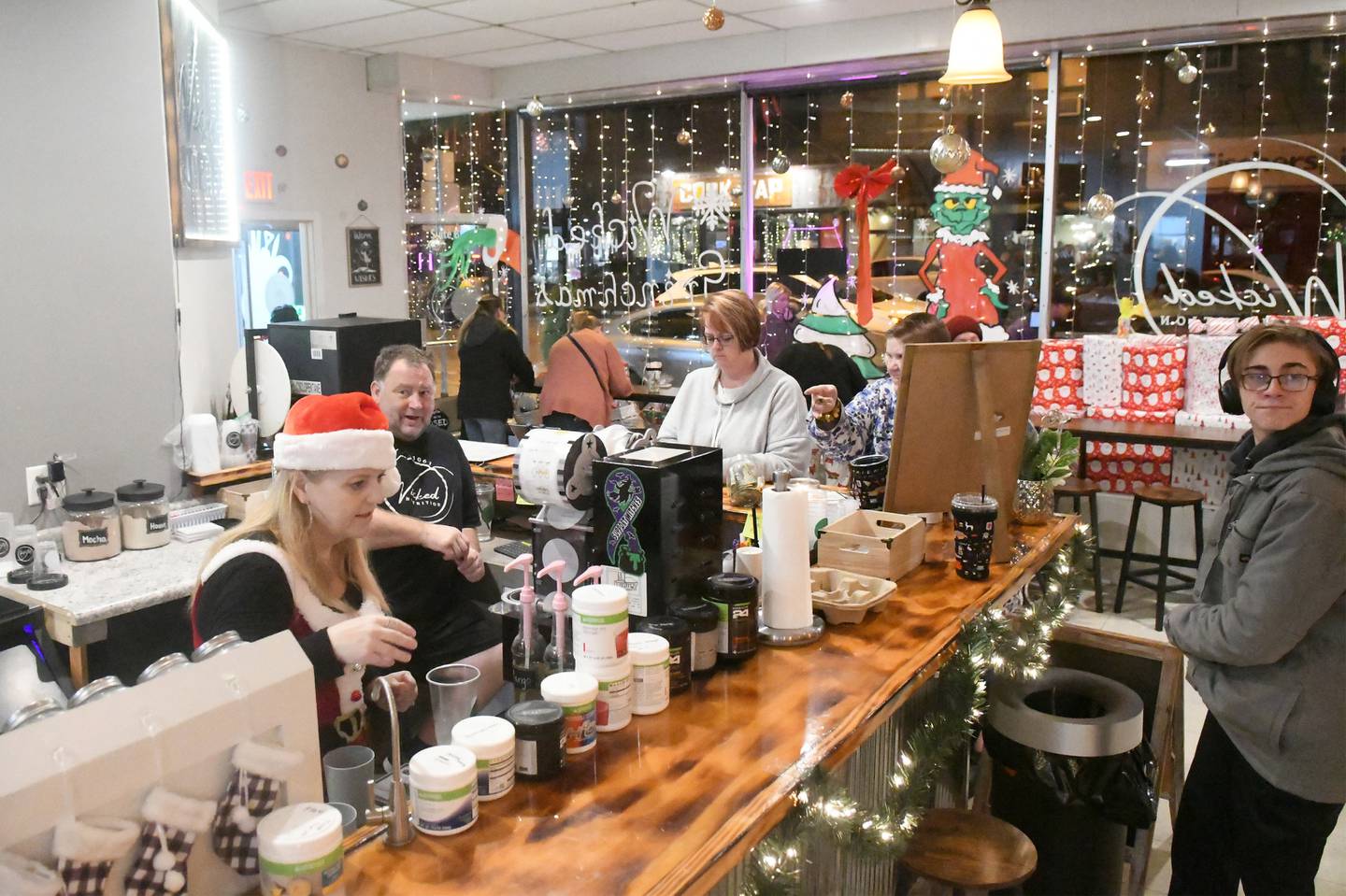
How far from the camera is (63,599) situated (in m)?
3.31

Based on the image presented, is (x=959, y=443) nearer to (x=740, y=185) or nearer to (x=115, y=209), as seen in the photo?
(x=115, y=209)

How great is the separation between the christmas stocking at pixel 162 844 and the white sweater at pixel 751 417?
8.44 ft

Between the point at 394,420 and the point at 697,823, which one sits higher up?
the point at 394,420

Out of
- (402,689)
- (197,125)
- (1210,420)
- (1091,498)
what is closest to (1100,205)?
(1210,420)

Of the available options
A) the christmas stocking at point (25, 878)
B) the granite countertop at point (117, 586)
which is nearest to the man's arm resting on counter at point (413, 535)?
the granite countertop at point (117, 586)

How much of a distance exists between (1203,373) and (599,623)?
19.1 ft

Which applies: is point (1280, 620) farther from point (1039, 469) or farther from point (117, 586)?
point (117, 586)

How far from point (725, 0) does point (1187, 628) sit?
17.5 ft

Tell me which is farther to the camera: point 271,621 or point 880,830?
point 271,621

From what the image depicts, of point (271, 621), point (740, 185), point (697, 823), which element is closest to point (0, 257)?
point (271, 621)

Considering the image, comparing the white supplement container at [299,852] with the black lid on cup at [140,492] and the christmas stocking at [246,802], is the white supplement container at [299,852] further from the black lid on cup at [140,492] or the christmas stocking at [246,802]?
the black lid on cup at [140,492]

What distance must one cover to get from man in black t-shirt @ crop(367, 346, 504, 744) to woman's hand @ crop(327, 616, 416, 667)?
30.5 inches

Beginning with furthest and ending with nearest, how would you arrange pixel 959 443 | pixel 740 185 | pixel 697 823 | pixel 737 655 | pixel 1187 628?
pixel 740 185 → pixel 959 443 → pixel 1187 628 → pixel 737 655 → pixel 697 823

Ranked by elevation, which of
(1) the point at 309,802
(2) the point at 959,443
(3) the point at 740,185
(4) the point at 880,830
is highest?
(3) the point at 740,185
